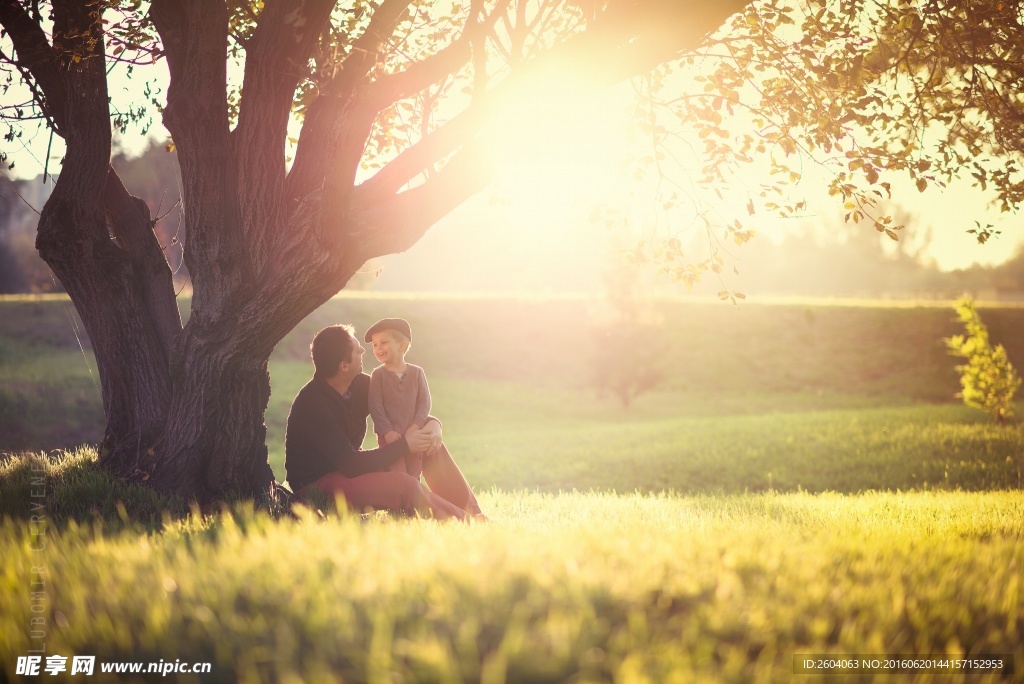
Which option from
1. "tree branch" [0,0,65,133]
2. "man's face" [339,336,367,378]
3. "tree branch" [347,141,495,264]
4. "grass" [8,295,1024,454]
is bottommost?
"grass" [8,295,1024,454]

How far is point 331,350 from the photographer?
6.79m

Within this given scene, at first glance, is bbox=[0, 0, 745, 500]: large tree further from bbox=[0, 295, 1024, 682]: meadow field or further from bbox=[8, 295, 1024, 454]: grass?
bbox=[8, 295, 1024, 454]: grass

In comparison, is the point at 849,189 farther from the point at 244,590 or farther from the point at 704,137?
the point at 244,590

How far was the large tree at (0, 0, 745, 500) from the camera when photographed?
635cm

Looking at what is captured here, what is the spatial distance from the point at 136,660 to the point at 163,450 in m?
4.43

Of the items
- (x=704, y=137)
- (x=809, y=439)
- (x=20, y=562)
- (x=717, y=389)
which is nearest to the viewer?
(x=20, y=562)

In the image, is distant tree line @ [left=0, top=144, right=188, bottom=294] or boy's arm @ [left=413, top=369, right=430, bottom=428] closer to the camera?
boy's arm @ [left=413, top=369, right=430, bottom=428]

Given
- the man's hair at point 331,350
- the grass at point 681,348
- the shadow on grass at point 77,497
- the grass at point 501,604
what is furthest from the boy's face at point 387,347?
the grass at point 681,348

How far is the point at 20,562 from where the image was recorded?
12.0 ft

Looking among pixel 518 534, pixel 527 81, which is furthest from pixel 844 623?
pixel 527 81

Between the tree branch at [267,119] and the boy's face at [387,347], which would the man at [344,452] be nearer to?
the boy's face at [387,347]

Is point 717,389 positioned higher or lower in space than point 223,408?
lower

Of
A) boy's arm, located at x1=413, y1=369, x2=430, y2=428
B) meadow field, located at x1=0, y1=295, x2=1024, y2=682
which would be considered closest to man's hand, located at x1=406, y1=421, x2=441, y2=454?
boy's arm, located at x1=413, y1=369, x2=430, y2=428

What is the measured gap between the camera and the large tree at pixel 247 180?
635cm
